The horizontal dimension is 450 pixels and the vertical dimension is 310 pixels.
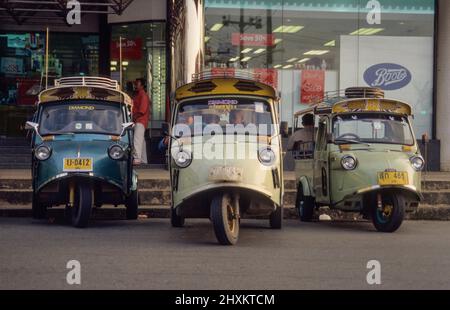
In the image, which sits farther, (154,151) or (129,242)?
(154,151)

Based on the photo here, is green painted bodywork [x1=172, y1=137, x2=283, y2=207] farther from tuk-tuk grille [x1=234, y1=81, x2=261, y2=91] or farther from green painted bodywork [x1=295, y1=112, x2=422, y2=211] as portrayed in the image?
green painted bodywork [x1=295, y1=112, x2=422, y2=211]

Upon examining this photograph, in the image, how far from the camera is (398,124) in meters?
12.9

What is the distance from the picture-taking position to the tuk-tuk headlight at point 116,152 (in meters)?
12.2

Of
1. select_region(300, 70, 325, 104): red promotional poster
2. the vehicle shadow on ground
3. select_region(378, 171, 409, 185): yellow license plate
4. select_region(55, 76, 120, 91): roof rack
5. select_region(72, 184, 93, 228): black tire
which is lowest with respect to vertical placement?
the vehicle shadow on ground

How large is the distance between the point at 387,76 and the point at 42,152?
1072cm

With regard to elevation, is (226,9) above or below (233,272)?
above

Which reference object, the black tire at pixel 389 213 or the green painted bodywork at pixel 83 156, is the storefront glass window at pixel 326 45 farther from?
the black tire at pixel 389 213

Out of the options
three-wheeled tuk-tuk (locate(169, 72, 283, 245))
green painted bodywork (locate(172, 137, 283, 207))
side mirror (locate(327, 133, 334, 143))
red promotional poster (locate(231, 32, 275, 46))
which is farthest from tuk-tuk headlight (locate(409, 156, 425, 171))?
red promotional poster (locate(231, 32, 275, 46))

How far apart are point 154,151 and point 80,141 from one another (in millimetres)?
7825

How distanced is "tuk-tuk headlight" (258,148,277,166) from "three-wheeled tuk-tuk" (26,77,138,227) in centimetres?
251

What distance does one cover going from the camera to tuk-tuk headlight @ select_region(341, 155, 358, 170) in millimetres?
12227
